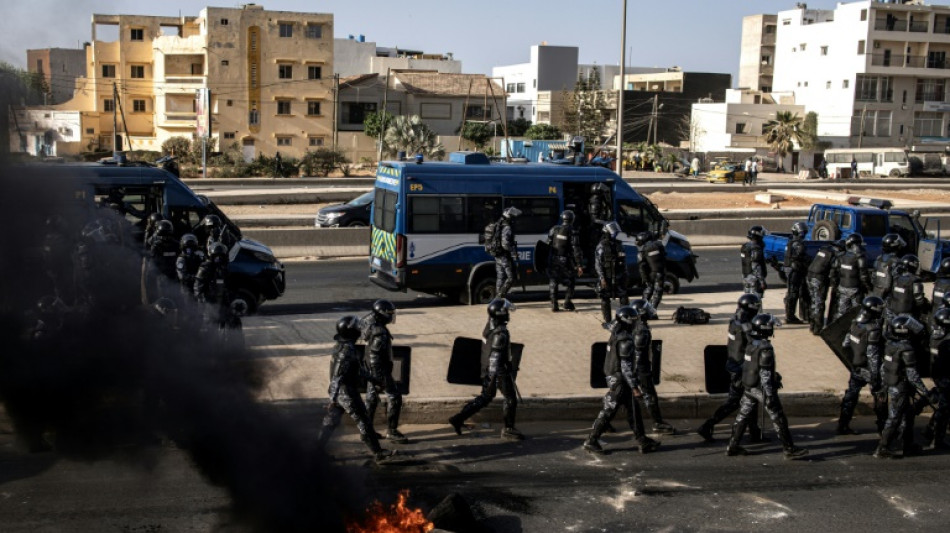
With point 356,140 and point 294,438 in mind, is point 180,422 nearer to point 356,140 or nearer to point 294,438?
point 294,438

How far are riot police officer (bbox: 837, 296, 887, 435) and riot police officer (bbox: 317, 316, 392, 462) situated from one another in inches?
201

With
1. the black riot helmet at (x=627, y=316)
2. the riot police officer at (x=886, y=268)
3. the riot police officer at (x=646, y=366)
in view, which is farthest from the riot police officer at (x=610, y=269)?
the black riot helmet at (x=627, y=316)

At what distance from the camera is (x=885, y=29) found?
7312cm

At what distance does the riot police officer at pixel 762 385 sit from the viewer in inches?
361

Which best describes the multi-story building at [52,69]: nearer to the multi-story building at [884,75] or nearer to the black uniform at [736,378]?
the black uniform at [736,378]

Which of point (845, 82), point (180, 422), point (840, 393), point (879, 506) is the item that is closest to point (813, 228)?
point (840, 393)

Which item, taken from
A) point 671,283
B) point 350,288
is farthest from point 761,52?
point 350,288

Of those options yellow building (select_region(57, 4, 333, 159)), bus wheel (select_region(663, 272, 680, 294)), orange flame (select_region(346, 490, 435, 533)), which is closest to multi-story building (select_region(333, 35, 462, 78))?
yellow building (select_region(57, 4, 333, 159))

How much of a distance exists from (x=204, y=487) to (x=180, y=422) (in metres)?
1.24

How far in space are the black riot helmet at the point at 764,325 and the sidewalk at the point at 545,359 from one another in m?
1.82

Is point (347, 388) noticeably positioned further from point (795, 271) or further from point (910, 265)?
point (795, 271)

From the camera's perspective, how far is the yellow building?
60.0m

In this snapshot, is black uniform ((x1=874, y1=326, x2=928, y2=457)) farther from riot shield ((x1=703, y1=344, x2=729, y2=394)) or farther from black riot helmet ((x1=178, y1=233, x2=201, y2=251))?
black riot helmet ((x1=178, y1=233, x2=201, y2=251))

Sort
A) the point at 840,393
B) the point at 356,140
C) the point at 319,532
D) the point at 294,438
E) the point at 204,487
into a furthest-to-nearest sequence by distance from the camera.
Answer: the point at 356,140 < the point at 840,393 < the point at 204,487 < the point at 294,438 < the point at 319,532
